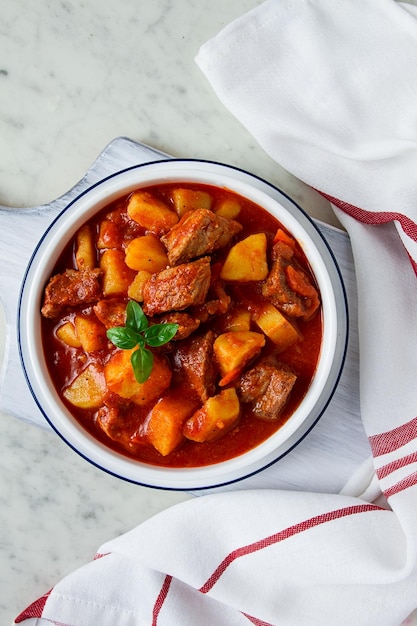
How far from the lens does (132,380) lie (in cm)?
329

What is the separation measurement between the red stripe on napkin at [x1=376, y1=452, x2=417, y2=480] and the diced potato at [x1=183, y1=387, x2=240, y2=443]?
83 centimetres

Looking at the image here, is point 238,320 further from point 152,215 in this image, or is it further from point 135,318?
point 152,215

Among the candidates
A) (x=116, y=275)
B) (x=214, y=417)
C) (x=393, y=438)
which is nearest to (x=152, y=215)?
(x=116, y=275)

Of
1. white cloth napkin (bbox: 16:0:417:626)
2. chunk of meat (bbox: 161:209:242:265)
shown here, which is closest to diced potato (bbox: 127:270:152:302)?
chunk of meat (bbox: 161:209:242:265)

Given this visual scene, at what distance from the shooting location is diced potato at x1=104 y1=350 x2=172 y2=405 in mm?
3283

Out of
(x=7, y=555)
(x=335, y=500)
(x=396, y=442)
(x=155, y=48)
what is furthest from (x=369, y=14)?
(x=7, y=555)

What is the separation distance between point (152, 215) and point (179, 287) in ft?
1.43

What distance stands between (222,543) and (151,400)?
92 centimetres

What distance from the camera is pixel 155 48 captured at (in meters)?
3.95

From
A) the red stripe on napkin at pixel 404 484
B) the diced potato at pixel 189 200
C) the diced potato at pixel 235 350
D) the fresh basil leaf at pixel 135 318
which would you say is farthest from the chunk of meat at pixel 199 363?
the red stripe on napkin at pixel 404 484

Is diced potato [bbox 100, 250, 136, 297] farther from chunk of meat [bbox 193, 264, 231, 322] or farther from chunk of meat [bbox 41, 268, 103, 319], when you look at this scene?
chunk of meat [bbox 193, 264, 231, 322]

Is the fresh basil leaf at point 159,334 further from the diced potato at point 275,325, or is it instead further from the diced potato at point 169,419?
the diced potato at point 275,325

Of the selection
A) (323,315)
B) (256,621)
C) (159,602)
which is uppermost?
(323,315)

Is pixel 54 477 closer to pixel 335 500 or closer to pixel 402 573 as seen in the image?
pixel 335 500
